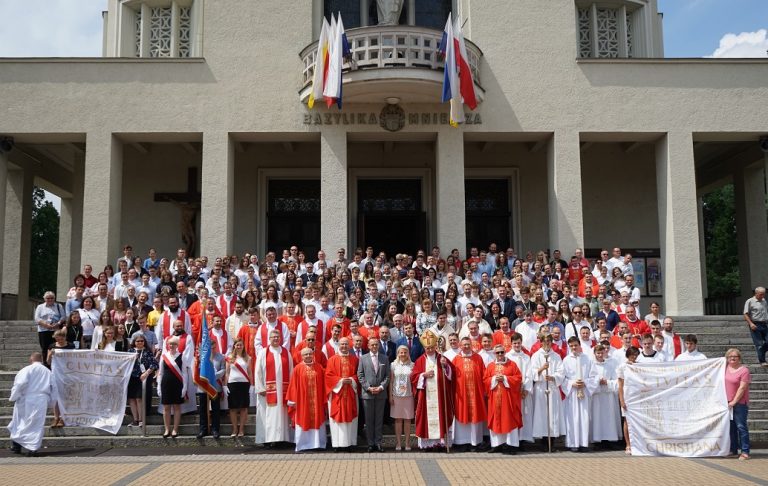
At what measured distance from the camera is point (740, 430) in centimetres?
980

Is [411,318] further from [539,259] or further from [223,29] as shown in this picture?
[223,29]

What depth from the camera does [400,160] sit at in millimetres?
20984

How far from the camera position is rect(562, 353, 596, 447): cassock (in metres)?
10.6

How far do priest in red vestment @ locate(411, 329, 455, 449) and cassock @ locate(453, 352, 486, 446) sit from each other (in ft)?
0.39

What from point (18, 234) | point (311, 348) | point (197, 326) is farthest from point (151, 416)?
point (18, 234)

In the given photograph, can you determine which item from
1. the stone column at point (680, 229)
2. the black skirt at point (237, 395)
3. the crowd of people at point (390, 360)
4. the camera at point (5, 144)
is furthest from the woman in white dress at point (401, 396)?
the camera at point (5, 144)

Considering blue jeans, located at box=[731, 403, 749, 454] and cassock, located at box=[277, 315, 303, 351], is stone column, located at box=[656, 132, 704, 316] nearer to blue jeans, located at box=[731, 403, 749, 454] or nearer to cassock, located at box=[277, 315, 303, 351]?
blue jeans, located at box=[731, 403, 749, 454]

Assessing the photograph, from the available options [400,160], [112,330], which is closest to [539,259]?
[400,160]

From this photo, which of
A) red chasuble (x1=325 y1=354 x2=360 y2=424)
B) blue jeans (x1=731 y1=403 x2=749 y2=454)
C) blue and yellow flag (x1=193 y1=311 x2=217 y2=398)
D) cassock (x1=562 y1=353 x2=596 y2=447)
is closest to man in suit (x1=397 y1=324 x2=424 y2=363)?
red chasuble (x1=325 y1=354 x2=360 y2=424)

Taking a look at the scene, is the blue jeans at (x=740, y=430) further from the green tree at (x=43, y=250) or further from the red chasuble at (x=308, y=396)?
the green tree at (x=43, y=250)

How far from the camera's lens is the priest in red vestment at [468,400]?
10.6 metres

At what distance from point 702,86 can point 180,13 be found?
13.8 metres

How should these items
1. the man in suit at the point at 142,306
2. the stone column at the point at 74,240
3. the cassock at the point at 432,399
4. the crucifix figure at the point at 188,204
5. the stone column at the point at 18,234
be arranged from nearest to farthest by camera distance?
the cassock at the point at 432,399
the man in suit at the point at 142,306
the crucifix figure at the point at 188,204
the stone column at the point at 74,240
the stone column at the point at 18,234

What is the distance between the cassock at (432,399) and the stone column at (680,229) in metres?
8.95
